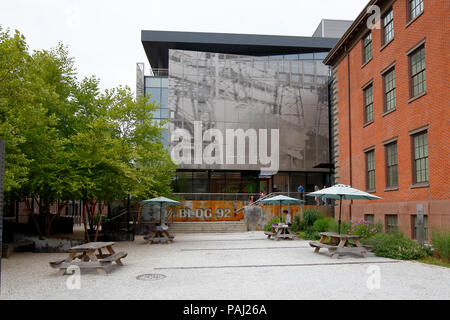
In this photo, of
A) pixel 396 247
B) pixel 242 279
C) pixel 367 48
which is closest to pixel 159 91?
pixel 367 48

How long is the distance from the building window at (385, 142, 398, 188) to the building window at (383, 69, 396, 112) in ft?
6.26

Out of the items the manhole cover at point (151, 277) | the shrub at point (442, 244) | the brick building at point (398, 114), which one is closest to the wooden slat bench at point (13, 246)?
the manhole cover at point (151, 277)

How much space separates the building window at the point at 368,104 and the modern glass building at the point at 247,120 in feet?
65.1

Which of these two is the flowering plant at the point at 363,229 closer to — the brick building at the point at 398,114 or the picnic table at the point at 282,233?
the brick building at the point at 398,114

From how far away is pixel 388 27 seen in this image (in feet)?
64.5

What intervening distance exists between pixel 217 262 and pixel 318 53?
4045cm

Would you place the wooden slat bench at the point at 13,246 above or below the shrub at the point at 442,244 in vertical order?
below

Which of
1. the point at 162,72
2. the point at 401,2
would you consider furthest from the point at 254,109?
the point at 401,2

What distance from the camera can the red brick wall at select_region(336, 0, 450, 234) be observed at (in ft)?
48.7

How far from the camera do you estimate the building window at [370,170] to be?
68.4 feet

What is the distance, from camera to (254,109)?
1645 inches

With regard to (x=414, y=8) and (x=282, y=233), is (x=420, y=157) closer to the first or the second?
(x=414, y=8)

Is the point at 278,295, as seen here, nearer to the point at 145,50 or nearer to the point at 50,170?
the point at 50,170

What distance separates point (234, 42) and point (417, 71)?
108ft
